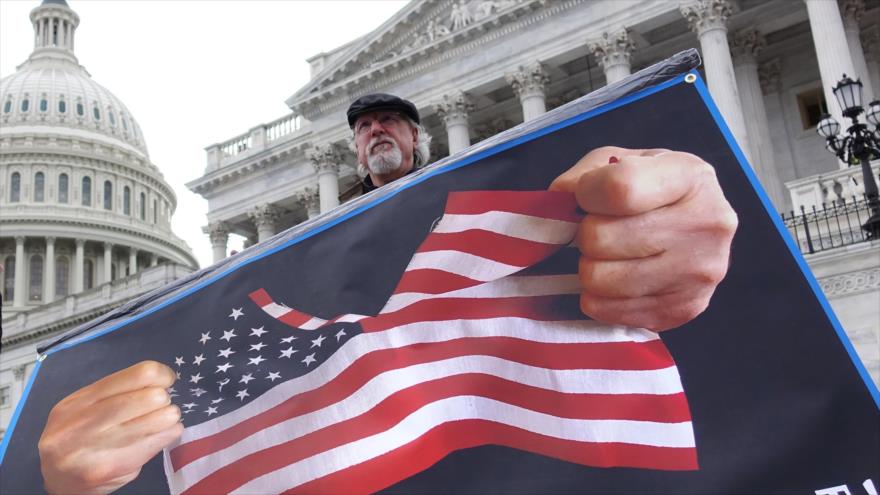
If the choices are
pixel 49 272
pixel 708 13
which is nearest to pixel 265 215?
pixel 708 13

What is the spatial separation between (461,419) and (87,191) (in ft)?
327

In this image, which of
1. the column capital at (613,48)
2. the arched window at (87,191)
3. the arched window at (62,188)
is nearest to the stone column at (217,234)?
the column capital at (613,48)

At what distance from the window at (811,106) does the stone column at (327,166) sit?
1890 centimetres

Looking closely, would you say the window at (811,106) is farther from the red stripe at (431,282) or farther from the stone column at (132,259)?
the stone column at (132,259)

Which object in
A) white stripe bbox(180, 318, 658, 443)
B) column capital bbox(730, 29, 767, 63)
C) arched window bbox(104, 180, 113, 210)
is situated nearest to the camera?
white stripe bbox(180, 318, 658, 443)

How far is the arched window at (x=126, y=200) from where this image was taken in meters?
98.1

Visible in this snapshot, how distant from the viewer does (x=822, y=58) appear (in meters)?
27.0

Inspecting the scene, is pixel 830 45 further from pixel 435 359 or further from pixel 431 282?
pixel 435 359

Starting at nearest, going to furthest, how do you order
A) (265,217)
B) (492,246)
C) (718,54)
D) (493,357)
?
(493,357)
(492,246)
(718,54)
(265,217)

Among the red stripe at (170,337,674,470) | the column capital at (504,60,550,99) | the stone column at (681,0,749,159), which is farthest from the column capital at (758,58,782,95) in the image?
the red stripe at (170,337,674,470)

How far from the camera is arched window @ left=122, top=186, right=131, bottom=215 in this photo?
322 ft

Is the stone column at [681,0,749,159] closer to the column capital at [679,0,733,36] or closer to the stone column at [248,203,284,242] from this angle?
the column capital at [679,0,733,36]

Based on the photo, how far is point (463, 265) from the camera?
11.5 feet

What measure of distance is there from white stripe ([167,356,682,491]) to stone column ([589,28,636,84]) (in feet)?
95.8
